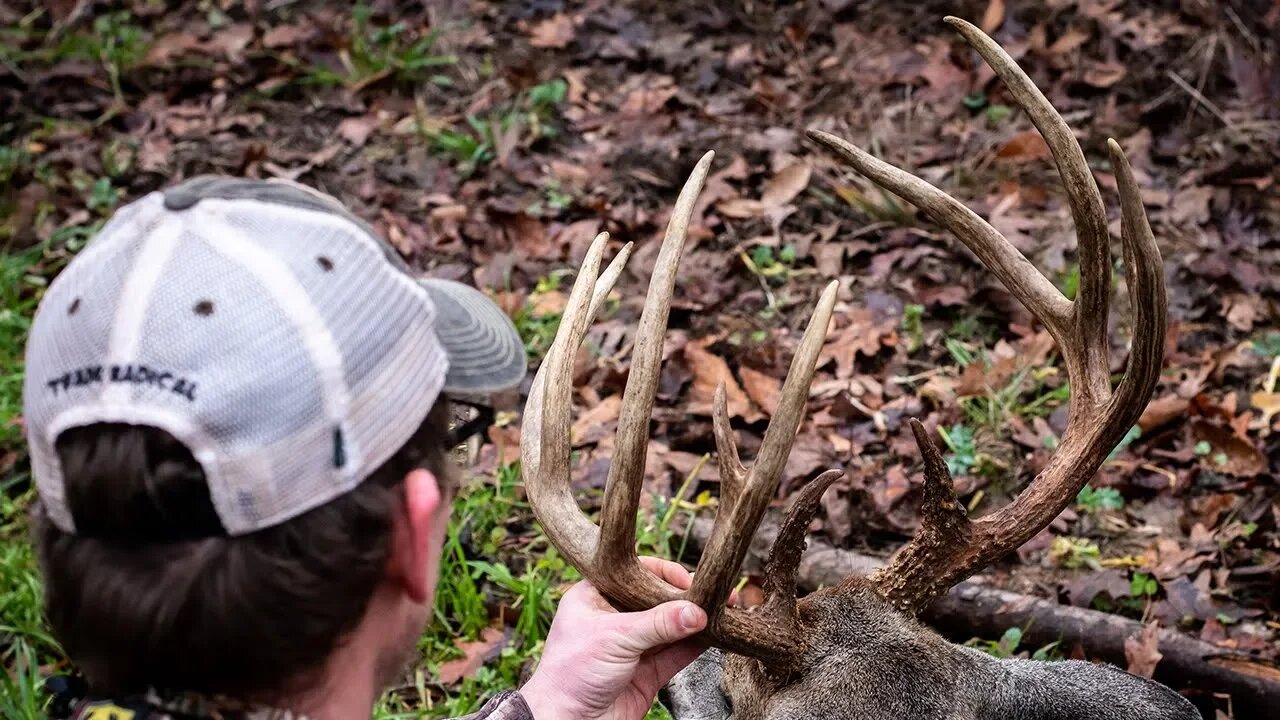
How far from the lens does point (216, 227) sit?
1.77m

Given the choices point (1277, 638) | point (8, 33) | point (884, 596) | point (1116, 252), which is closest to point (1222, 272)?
point (1116, 252)

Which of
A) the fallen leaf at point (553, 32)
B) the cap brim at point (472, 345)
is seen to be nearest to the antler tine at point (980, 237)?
the cap brim at point (472, 345)

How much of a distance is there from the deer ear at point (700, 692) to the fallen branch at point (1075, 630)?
2.28 ft

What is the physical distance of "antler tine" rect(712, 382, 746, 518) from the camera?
2.30 m

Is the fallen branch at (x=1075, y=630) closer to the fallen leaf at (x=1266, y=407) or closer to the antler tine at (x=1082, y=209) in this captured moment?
the antler tine at (x=1082, y=209)

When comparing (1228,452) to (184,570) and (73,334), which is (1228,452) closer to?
(184,570)

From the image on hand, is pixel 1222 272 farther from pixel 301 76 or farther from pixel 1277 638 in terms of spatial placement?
pixel 301 76

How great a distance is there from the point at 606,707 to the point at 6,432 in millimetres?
3829

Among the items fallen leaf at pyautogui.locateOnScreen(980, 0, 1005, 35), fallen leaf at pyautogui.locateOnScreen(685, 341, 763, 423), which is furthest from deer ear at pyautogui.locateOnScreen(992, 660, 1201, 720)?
fallen leaf at pyautogui.locateOnScreen(980, 0, 1005, 35)

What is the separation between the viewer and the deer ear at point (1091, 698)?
2.67 metres

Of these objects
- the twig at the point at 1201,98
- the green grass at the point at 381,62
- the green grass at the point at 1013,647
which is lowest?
the green grass at the point at 381,62

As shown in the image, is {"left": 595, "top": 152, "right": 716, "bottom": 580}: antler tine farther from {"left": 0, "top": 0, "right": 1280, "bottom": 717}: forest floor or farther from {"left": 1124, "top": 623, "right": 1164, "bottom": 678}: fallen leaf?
{"left": 1124, "top": 623, "right": 1164, "bottom": 678}: fallen leaf

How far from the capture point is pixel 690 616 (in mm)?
2318

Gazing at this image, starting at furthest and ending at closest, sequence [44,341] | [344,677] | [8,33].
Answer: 1. [8,33]
2. [344,677]
3. [44,341]
